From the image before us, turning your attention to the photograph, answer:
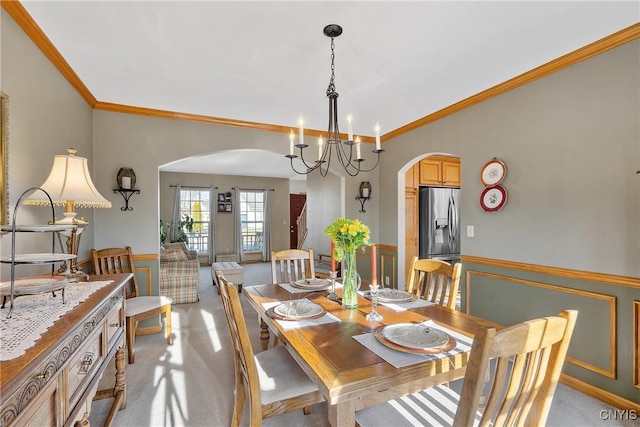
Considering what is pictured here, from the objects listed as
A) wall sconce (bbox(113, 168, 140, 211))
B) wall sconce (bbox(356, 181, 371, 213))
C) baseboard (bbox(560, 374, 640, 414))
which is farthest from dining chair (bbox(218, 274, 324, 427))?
wall sconce (bbox(356, 181, 371, 213))

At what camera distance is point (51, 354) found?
88cm

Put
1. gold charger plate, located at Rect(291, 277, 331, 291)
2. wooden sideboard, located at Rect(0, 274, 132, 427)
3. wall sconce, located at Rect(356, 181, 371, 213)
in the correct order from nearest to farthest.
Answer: wooden sideboard, located at Rect(0, 274, 132, 427) < gold charger plate, located at Rect(291, 277, 331, 291) < wall sconce, located at Rect(356, 181, 371, 213)

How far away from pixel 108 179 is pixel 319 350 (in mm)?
3106

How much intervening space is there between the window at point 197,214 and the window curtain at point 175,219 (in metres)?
0.16

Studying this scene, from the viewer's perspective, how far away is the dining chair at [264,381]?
140 cm

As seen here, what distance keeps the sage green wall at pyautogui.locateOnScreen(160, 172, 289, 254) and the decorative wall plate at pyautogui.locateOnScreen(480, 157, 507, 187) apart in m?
6.67

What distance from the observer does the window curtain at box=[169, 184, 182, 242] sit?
7538 millimetres

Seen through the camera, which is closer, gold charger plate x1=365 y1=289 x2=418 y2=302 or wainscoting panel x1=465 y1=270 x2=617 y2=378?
gold charger plate x1=365 y1=289 x2=418 y2=302

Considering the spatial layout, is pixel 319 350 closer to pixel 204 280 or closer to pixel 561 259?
pixel 561 259

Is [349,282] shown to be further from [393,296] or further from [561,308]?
[561,308]

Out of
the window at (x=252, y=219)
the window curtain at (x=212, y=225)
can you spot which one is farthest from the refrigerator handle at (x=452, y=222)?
the window curtain at (x=212, y=225)

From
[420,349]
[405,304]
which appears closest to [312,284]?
[405,304]

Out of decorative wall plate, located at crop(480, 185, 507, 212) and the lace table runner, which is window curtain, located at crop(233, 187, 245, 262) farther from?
the lace table runner

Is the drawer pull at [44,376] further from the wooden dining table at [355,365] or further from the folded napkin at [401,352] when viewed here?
the folded napkin at [401,352]
